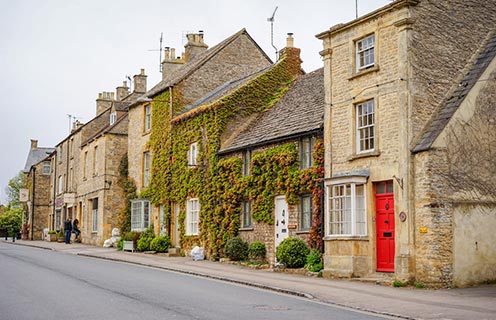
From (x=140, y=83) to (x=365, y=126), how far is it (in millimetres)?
29937

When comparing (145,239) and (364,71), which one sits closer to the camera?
(364,71)

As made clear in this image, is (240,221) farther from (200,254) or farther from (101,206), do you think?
(101,206)

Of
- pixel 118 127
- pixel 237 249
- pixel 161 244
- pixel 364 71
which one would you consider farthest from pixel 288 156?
pixel 118 127

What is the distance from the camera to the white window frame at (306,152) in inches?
969

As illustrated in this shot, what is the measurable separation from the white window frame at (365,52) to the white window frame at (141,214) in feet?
65.2

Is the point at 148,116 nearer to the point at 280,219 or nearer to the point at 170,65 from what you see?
the point at 170,65

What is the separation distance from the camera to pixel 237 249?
27312 millimetres

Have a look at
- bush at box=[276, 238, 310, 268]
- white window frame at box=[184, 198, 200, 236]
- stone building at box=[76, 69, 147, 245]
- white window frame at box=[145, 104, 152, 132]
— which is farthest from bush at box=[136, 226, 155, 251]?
bush at box=[276, 238, 310, 268]

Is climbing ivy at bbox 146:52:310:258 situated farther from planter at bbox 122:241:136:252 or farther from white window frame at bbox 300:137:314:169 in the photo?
planter at bbox 122:241:136:252

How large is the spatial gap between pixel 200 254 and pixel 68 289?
48.2 feet

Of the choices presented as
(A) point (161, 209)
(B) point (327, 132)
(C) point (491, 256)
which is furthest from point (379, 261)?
(A) point (161, 209)

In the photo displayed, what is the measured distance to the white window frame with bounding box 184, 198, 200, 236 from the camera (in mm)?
32253

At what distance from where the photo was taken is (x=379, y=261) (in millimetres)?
20781

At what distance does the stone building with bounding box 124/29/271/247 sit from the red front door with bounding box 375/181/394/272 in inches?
627
